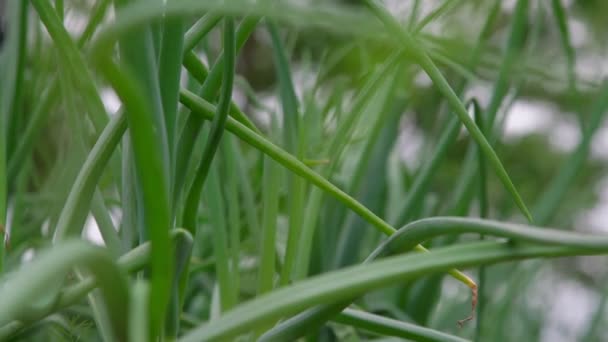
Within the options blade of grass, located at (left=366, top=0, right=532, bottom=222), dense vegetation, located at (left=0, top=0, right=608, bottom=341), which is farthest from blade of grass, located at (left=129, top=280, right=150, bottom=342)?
blade of grass, located at (left=366, top=0, right=532, bottom=222)

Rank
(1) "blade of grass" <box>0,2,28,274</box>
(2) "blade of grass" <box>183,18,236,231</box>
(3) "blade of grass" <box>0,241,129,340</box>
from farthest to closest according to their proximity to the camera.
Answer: (1) "blade of grass" <box>0,2,28,274</box>, (2) "blade of grass" <box>183,18,236,231</box>, (3) "blade of grass" <box>0,241,129,340</box>

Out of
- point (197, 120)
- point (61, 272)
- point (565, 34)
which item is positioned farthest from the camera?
point (565, 34)

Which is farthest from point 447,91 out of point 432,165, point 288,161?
point 432,165

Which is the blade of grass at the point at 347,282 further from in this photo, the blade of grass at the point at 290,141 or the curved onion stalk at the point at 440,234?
the blade of grass at the point at 290,141

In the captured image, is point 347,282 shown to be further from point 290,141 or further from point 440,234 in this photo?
point 290,141

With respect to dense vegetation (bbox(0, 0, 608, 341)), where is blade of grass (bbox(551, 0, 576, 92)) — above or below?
above

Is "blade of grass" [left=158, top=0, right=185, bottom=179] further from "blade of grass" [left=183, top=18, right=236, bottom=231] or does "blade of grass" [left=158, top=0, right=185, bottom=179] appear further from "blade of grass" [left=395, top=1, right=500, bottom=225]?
"blade of grass" [left=395, top=1, right=500, bottom=225]

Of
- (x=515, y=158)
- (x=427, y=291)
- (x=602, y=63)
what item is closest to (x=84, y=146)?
(x=427, y=291)

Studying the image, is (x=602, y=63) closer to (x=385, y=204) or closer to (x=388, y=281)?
(x=385, y=204)

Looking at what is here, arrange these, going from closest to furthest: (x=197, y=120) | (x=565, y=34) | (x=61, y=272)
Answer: (x=61, y=272), (x=197, y=120), (x=565, y=34)
